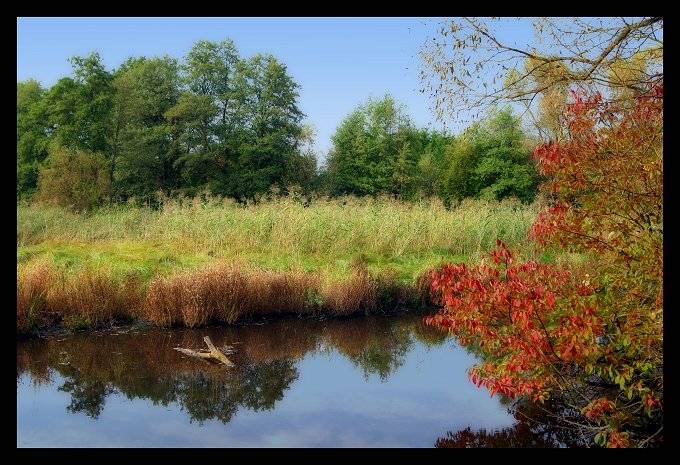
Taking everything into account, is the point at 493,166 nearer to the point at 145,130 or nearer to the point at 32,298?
the point at 145,130

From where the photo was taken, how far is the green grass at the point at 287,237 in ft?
51.0

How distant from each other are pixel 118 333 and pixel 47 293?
4.91ft

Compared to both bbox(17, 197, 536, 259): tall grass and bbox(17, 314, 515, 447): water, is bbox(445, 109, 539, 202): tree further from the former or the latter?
bbox(17, 314, 515, 447): water

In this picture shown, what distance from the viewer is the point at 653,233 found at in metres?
5.38

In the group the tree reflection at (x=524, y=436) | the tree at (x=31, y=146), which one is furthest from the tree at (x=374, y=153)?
the tree reflection at (x=524, y=436)

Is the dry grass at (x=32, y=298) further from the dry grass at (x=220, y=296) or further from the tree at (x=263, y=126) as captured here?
the tree at (x=263, y=126)

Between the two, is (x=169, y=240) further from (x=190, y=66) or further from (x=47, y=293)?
(x=190, y=66)

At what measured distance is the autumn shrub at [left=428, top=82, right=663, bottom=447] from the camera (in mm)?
5387

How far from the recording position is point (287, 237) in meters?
17.0

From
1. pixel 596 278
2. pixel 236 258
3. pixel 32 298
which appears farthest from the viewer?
pixel 236 258

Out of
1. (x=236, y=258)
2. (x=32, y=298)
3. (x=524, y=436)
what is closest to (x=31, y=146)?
(x=236, y=258)

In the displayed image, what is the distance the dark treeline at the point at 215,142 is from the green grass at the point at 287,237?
13.7m

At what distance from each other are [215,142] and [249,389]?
96.7ft

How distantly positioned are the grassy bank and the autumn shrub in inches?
238
